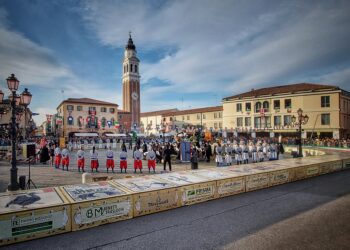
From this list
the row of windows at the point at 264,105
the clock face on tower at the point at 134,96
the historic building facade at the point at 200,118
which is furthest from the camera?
the clock face on tower at the point at 134,96

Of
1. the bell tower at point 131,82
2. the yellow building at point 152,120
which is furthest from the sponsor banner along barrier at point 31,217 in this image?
the yellow building at point 152,120

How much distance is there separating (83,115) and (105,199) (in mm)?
58319

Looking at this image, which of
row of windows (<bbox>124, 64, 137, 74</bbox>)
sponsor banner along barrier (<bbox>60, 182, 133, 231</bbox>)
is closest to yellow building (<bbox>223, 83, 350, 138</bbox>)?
row of windows (<bbox>124, 64, 137, 74</bbox>)

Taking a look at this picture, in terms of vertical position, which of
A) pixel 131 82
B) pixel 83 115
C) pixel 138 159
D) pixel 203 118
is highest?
pixel 131 82

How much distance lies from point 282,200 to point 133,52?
254ft

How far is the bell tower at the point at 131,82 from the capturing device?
248 feet

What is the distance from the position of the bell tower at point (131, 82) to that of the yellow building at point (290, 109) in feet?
112

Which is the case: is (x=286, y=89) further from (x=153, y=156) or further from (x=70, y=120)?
(x=70, y=120)

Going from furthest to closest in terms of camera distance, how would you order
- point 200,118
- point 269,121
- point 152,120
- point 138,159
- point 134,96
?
point 152,120
point 134,96
point 200,118
point 269,121
point 138,159

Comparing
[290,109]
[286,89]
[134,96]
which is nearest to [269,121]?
[290,109]

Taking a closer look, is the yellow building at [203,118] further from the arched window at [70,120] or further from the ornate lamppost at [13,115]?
the ornate lamppost at [13,115]

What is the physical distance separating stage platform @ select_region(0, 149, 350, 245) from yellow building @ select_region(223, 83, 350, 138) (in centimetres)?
3544

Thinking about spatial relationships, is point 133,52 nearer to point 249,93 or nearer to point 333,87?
point 249,93

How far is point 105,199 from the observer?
259 inches
